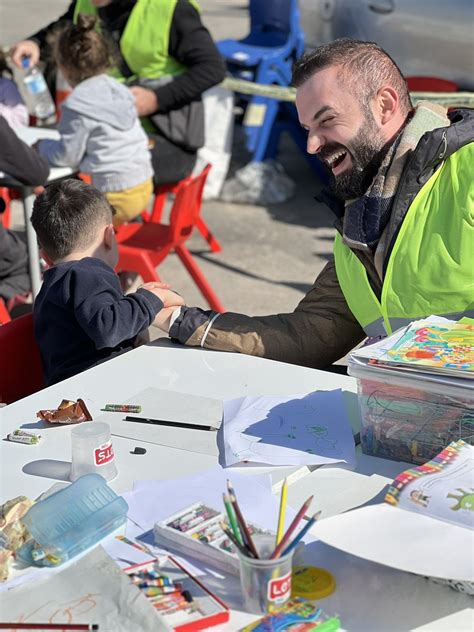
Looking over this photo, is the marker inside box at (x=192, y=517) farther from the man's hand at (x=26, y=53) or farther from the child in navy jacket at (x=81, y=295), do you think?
the man's hand at (x=26, y=53)

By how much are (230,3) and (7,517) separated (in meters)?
18.5

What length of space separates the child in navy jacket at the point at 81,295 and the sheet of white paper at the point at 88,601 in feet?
3.41

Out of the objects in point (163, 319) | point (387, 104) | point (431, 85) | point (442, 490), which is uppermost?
point (387, 104)

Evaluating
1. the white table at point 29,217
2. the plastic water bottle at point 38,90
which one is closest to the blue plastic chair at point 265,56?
the plastic water bottle at point 38,90

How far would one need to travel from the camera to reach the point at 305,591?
1444 mm

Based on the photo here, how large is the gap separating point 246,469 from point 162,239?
113 inches

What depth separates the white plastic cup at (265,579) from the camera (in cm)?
137

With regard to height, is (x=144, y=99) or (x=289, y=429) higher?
(x=289, y=429)

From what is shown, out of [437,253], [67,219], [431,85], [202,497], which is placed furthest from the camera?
[431,85]

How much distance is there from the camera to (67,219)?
2.71 metres

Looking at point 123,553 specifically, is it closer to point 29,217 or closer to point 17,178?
point 17,178

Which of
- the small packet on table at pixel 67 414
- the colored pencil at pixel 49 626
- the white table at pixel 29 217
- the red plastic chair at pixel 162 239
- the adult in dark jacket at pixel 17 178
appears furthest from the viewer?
the red plastic chair at pixel 162 239

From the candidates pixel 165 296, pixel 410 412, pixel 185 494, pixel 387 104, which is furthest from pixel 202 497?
pixel 387 104

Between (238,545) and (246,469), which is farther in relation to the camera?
(246,469)
